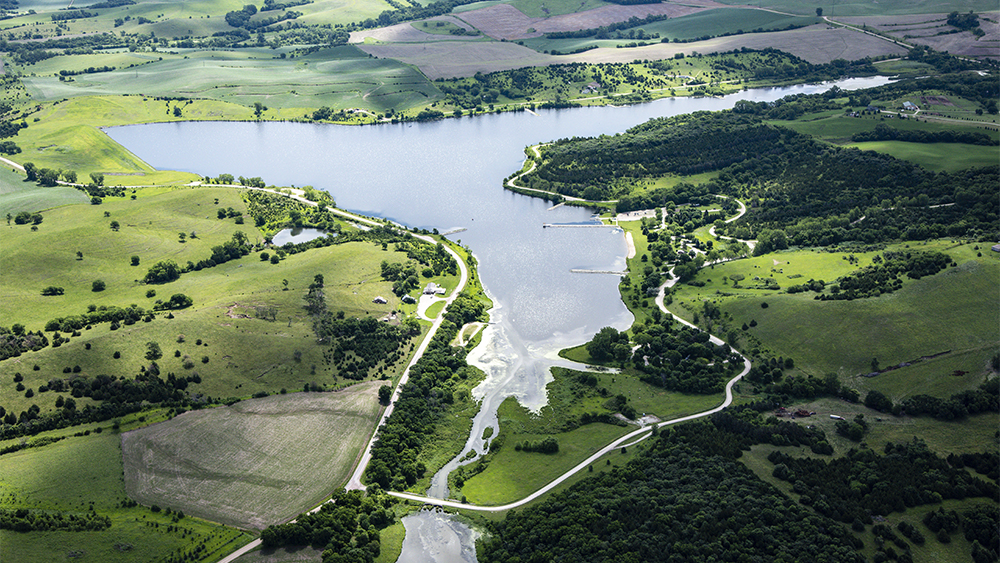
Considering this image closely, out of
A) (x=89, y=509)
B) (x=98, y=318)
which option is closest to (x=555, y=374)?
(x=89, y=509)

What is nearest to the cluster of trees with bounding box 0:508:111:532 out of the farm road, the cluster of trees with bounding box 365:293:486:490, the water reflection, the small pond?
the cluster of trees with bounding box 365:293:486:490

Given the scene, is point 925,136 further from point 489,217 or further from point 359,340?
point 359,340

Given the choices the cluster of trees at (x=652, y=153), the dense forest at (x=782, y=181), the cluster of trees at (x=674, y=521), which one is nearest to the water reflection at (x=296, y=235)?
the cluster of trees at (x=652, y=153)

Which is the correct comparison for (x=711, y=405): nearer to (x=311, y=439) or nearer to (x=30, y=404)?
(x=311, y=439)

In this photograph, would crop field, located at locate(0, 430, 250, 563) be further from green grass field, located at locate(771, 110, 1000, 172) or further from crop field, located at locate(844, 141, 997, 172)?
green grass field, located at locate(771, 110, 1000, 172)

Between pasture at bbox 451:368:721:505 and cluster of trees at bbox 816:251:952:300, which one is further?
cluster of trees at bbox 816:251:952:300

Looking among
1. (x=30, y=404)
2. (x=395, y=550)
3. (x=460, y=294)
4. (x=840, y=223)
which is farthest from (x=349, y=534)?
(x=840, y=223)
